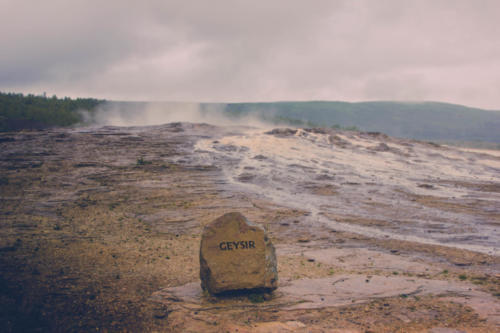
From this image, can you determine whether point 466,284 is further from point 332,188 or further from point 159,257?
point 332,188

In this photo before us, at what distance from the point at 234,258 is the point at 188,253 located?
5116 millimetres

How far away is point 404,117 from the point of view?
176 metres

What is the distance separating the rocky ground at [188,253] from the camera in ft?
25.1

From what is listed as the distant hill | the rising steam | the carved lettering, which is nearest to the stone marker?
the carved lettering

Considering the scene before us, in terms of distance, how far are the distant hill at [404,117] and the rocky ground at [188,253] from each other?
114 metres

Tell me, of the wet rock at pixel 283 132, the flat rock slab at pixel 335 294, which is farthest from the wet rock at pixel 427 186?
the wet rock at pixel 283 132

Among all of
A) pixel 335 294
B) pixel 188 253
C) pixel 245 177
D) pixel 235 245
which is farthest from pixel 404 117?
pixel 235 245

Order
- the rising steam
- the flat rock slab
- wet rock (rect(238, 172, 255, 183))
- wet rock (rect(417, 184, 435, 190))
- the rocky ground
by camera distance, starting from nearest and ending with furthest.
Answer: the rocky ground, the flat rock slab, wet rock (rect(238, 172, 255, 183)), wet rock (rect(417, 184, 435, 190)), the rising steam

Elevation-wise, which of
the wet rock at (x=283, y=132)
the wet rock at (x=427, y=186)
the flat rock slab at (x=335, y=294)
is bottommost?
the flat rock slab at (x=335, y=294)

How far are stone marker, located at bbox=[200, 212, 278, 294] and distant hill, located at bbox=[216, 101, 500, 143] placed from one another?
424ft

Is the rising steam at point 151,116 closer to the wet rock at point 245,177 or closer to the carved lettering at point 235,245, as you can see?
the wet rock at point 245,177

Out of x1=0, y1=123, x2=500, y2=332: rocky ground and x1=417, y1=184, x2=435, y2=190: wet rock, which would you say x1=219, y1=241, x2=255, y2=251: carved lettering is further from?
x1=417, y1=184, x2=435, y2=190: wet rock

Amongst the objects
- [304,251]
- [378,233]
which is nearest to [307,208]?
[378,233]

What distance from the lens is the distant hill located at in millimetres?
145712
